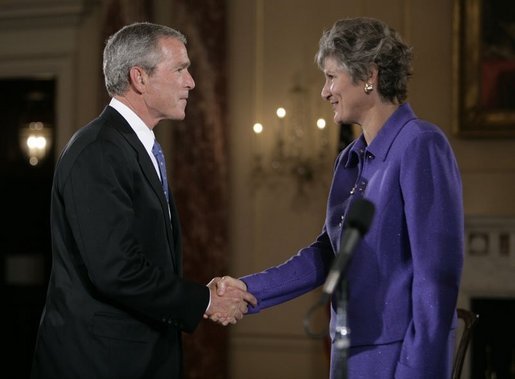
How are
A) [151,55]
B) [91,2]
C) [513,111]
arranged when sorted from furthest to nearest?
[91,2] → [513,111] → [151,55]

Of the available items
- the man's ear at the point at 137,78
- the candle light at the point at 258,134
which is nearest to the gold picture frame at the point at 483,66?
the candle light at the point at 258,134

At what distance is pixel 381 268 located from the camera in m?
2.64

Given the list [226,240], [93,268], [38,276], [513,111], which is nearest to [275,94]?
[226,240]

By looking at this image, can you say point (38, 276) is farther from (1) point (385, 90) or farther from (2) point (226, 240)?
(1) point (385, 90)

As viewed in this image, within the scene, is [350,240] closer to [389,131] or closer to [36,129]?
[389,131]

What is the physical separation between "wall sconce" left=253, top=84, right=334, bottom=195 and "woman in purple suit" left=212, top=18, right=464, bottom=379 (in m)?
4.01

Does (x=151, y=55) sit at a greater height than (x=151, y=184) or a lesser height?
greater

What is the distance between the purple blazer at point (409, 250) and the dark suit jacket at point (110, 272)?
1.84ft

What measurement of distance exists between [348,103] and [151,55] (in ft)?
2.36

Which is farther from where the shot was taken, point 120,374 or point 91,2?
point 91,2

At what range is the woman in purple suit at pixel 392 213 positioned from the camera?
2506 millimetres

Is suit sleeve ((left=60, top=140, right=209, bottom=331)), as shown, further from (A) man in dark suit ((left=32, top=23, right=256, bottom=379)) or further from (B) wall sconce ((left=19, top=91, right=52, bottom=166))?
(B) wall sconce ((left=19, top=91, right=52, bottom=166))

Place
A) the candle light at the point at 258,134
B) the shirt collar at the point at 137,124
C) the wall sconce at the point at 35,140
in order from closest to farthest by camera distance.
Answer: the shirt collar at the point at 137,124
the candle light at the point at 258,134
the wall sconce at the point at 35,140

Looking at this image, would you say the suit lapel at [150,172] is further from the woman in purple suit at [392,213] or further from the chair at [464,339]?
the chair at [464,339]
